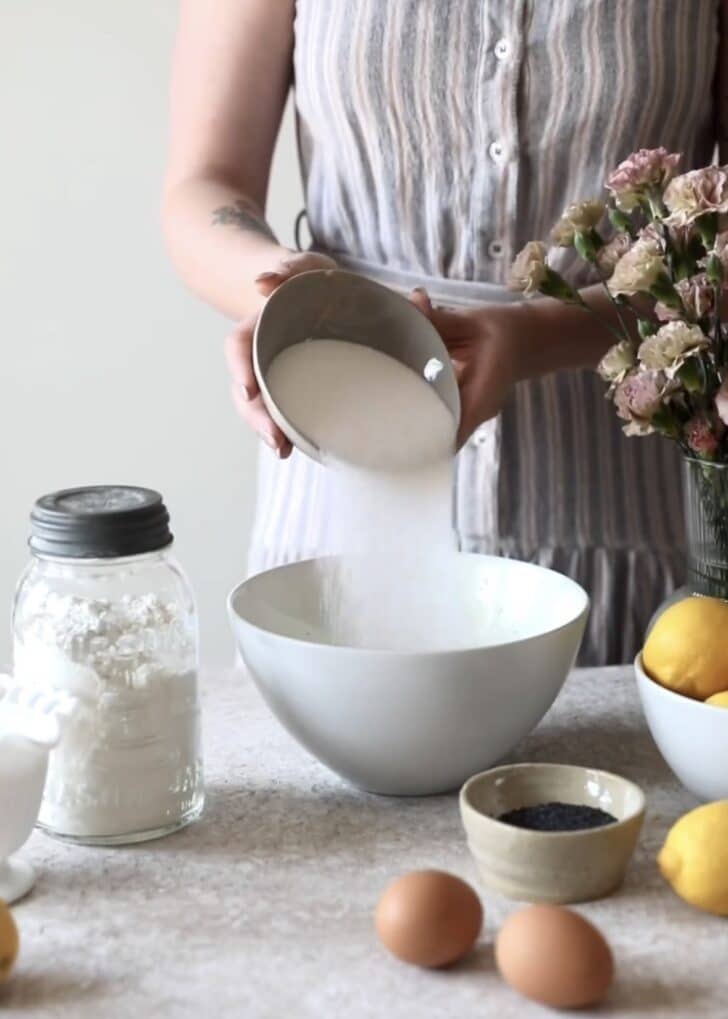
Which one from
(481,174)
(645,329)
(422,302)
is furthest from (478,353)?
(481,174)

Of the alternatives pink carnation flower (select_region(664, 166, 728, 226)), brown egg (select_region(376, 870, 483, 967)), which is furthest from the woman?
brown egg (select_region(376, 870, 483, 967))

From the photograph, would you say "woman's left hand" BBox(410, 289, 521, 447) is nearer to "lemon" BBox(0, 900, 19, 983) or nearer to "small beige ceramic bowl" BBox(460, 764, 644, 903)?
"small beige ceramic bowl" BBox(460, 764, 644, 903)

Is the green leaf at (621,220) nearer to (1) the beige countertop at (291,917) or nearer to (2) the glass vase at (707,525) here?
(2) the glass vase at (707,525)

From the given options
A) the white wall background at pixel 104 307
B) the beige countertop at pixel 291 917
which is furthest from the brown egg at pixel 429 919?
the white wall background at pixel 104 307

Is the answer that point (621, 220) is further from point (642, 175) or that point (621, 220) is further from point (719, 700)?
point (719, 700)

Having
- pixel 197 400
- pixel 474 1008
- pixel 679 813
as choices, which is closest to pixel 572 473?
pixel 679 813

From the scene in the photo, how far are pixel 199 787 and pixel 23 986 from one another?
23cm

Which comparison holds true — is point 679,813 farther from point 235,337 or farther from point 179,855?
point 235,337

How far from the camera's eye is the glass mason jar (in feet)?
2.90

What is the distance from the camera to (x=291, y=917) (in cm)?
80

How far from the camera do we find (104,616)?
0.90m

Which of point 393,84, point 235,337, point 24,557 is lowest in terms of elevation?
point 24,557

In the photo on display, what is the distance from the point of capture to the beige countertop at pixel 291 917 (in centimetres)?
72

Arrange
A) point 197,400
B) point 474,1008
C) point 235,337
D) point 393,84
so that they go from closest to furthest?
point 474,1008 < point 235,337 < point 393,84 < point 197,400
